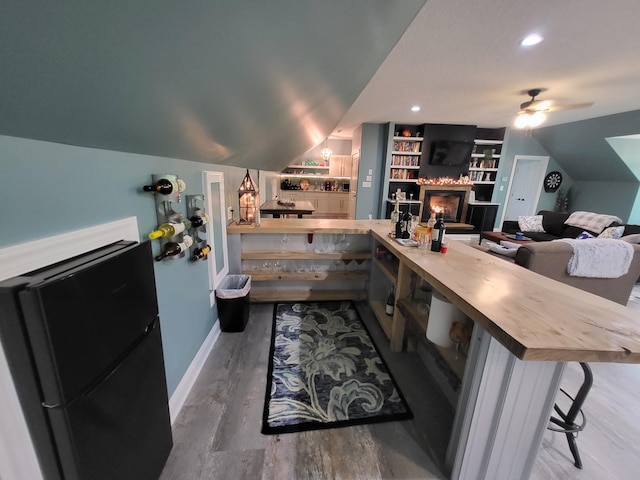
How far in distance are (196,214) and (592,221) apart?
6110 mm

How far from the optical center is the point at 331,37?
3.53 feet

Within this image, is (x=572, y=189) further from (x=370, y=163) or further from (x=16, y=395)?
(x=16, y=395)

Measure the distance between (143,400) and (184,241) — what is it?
0.73 metres

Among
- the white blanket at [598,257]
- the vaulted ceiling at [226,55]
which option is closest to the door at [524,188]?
the vaulted ceiling at [226,55]

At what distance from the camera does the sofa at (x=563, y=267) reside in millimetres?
2324

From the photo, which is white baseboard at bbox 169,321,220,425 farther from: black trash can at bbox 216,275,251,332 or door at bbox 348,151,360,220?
door at bbox 348,151,360,220

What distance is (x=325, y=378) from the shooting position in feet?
5.71

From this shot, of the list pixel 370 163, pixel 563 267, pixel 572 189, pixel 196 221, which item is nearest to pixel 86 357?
pixel 196 221

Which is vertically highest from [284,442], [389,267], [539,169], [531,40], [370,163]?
[531,40]

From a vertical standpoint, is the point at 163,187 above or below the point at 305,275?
above

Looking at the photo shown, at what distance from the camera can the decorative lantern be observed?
8.03ft

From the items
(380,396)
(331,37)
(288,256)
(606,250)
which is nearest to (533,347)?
(380,396)

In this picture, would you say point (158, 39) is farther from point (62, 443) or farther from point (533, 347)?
point (533, 347)

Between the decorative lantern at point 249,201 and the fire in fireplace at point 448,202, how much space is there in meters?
4.89
